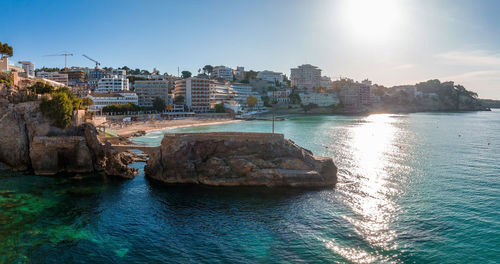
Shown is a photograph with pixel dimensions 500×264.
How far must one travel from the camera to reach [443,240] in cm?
2034

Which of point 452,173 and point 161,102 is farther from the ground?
point 161,102

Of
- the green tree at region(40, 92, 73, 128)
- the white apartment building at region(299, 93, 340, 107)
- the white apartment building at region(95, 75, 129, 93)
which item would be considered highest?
the white apartment building at region(95, 75, 129, 93)

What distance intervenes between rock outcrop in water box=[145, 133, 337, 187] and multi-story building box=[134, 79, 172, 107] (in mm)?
105807

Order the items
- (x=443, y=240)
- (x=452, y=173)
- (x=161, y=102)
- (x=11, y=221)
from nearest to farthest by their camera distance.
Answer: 1. (x=443, y=240)
2. (x=11, y=221)
3. (x=452, y=173)
4. (x=161, y=102)

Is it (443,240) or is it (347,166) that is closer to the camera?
(443,240)

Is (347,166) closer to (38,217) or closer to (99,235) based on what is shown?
(99,235)

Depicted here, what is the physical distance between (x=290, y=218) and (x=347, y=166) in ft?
67.7

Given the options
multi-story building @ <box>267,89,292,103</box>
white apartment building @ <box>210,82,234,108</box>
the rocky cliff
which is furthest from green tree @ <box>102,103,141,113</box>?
multi-story building @ <box>267,89,292,103</box>

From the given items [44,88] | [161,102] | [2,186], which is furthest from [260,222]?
[161,102]

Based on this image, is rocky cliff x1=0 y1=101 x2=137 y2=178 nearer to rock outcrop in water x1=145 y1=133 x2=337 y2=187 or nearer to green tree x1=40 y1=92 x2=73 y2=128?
green tree x1=40 y1=92 x2=73 y2=128

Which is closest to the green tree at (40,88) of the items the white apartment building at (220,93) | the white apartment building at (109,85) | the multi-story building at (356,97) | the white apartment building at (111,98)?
the white apartment building at (111,98)

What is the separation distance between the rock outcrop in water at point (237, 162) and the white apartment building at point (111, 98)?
266ft

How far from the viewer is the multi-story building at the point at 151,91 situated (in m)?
135

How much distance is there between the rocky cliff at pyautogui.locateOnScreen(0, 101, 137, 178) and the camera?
35438mm
